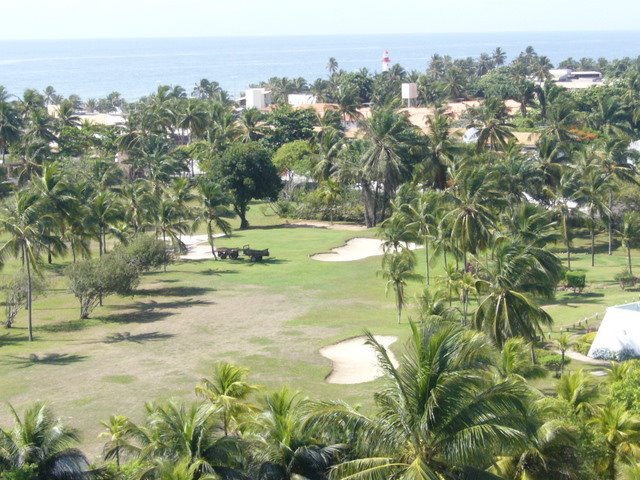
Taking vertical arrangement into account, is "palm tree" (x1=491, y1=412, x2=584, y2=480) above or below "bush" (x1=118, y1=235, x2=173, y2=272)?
above

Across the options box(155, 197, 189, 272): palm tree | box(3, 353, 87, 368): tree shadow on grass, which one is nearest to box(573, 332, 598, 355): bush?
box(3, 353, 87, 368): tree shadow on grass

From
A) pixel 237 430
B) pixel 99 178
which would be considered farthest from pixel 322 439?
pixel 99 178

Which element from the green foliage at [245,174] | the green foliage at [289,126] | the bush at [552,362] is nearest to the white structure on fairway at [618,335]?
the bush at [552,362]

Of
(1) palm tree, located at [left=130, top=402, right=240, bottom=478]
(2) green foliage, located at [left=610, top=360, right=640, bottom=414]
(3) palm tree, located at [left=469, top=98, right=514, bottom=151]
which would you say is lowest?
(2) green foliage, located at [left=610, top=360, right=640, bottom=414]

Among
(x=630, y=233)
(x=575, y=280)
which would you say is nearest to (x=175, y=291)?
(x=575, y=280)

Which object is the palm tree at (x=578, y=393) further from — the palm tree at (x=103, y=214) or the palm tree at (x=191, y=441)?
the palm tree at (x=103, y=214)

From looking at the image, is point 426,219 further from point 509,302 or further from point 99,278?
point 509,302

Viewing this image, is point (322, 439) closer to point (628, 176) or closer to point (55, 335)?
point (55, 335)

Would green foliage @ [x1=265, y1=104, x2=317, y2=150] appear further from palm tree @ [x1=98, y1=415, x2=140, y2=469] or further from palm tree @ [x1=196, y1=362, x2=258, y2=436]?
palm tree @ [x1=98, y1=415, x2=140, y2=469]
